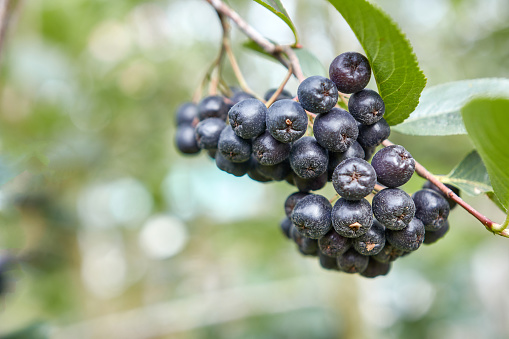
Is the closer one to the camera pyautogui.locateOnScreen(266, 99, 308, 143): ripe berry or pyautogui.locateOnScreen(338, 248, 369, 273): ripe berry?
pyautogui.locateOnScreen(266, 99, 308, 143): ripe berry

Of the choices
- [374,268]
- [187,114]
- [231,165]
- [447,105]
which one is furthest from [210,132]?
[447,105]

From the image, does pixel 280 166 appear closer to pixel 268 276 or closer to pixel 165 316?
pixel 165 316

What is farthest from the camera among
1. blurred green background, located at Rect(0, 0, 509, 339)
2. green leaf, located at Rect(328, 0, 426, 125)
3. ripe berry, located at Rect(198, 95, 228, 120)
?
blurred green background, located at Rect(0, 0, 509, 339)

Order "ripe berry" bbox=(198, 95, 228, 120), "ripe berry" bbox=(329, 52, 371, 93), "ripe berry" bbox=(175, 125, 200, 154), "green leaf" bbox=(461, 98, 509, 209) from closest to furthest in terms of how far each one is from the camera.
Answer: "green leaf" bbox=(461, 98, 509, 209) → "ripe berry" bbox=(329, 52, 371, 93) → "ripe berry" bbox=(198, 95, 228, 120) → "ripe berry" bbox=(175, 125, 200, 154)

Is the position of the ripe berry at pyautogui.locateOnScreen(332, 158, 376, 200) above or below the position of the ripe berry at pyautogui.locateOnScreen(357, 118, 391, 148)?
below

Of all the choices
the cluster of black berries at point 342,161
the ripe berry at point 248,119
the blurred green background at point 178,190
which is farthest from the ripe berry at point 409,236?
the blurred green background at point 178,190

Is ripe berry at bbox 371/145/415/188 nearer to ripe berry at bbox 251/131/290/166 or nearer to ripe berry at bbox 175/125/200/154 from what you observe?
ripe berry at bbox 251/131/290/166


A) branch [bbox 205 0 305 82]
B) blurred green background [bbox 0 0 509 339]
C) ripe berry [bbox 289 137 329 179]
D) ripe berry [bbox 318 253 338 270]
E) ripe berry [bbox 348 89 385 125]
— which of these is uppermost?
ripe berry [bbox 348 89 385 125]

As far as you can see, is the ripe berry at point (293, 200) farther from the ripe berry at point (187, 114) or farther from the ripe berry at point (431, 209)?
the ripe berry at point (187, 114)

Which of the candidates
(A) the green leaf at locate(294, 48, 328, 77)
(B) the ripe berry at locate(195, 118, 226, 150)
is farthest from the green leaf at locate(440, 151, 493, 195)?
(B) the ripe berry at locate(195, 118, 226, 150)
